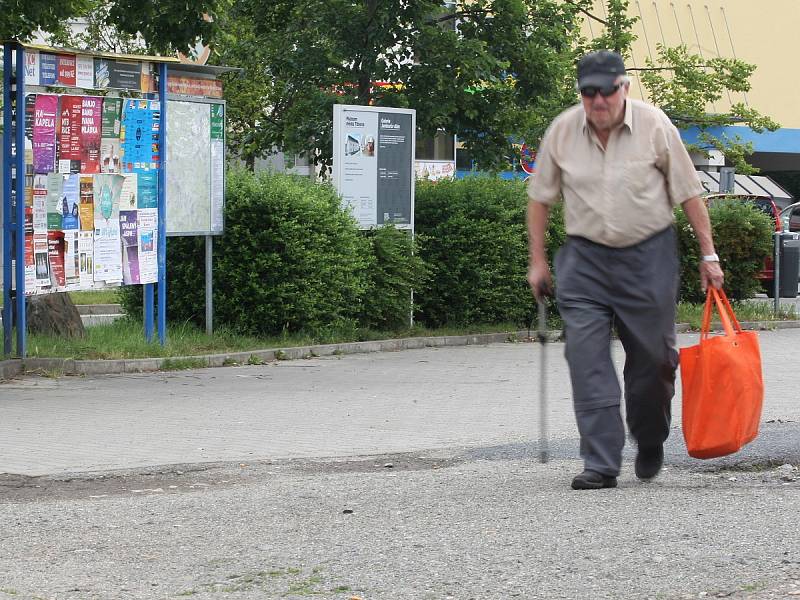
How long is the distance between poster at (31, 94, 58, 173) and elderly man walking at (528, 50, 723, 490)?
676 cm

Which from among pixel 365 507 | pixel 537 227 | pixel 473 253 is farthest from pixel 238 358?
pixel 365 507

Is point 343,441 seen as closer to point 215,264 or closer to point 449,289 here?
point 215,264

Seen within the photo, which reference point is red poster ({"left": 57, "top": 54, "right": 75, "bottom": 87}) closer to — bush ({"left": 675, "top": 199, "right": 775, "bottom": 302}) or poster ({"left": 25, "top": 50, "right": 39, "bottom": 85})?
poster ({"left": 25, "top": 50, "right": 39, "bottom": 85})

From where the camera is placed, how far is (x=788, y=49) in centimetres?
5775

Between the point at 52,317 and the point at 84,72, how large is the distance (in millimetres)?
2544

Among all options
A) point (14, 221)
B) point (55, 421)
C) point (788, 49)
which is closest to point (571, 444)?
point (55, 421)

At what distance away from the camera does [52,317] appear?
44.5 feet

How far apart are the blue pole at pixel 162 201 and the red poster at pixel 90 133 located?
2.52 feet

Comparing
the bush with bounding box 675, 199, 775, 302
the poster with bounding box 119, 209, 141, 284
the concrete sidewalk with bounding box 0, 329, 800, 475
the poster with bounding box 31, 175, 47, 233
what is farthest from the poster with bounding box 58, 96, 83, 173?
the bush with bounding box 675, 199, 775, 302

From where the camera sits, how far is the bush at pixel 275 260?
14.0 meters

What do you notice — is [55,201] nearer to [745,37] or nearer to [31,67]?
[31,67]

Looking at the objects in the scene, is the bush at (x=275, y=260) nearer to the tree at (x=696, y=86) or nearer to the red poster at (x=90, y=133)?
the red poster at (x=90, y=133)

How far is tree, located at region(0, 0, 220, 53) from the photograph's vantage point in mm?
13188

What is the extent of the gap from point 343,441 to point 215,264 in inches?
239
